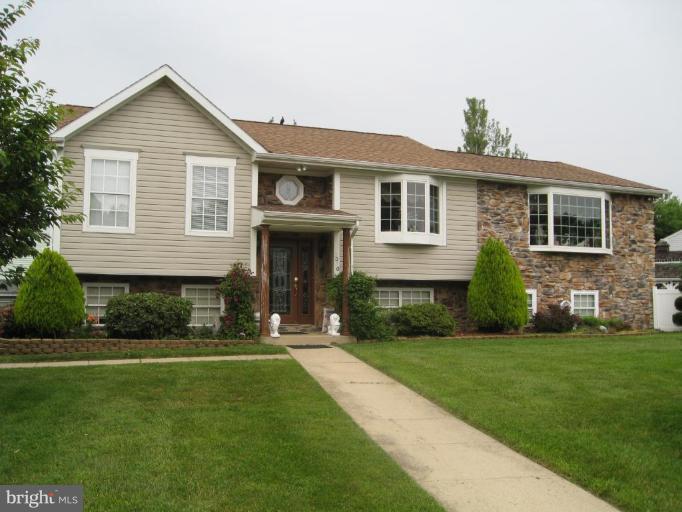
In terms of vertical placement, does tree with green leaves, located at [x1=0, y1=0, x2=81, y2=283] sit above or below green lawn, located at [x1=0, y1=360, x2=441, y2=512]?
above

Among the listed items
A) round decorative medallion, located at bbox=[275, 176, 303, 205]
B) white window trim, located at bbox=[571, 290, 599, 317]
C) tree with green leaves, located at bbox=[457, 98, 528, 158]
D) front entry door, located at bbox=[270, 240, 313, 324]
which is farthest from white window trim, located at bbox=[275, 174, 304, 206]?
tree with green leaves, located at bbox=[457, 98, 528, 158]

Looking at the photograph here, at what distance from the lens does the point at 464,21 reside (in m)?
13.3

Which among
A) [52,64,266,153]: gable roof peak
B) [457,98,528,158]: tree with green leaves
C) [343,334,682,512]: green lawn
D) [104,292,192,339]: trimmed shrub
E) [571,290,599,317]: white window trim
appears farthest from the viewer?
[457,98,528,158]: tree with green leaves

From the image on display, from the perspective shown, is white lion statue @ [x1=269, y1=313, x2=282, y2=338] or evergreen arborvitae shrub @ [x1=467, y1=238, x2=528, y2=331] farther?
evergreen arborvitae shrub @ [x1=467, y1=238, x2=528, y2=331]

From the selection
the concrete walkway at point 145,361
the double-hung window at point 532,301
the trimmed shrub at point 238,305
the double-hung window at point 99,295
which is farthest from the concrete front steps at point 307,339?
the double-hung window at point 532,301

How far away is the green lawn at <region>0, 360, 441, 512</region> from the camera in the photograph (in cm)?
429

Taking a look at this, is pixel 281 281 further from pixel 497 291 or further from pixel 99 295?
pixel 497 291

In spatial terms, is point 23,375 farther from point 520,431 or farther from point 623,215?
point 623,215

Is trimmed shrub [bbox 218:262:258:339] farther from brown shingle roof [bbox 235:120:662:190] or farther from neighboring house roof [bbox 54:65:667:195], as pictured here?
brown shingle roof [bbox 235:120:662:190]

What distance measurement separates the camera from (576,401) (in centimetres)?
735

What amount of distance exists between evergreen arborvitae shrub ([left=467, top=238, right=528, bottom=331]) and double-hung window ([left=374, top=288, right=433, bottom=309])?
1370 millimetres

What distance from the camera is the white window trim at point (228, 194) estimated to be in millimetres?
13648

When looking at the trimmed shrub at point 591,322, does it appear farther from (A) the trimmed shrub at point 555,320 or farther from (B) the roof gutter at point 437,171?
(B) the roof gutter at point 437,171

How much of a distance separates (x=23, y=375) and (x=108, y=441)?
4136mm
